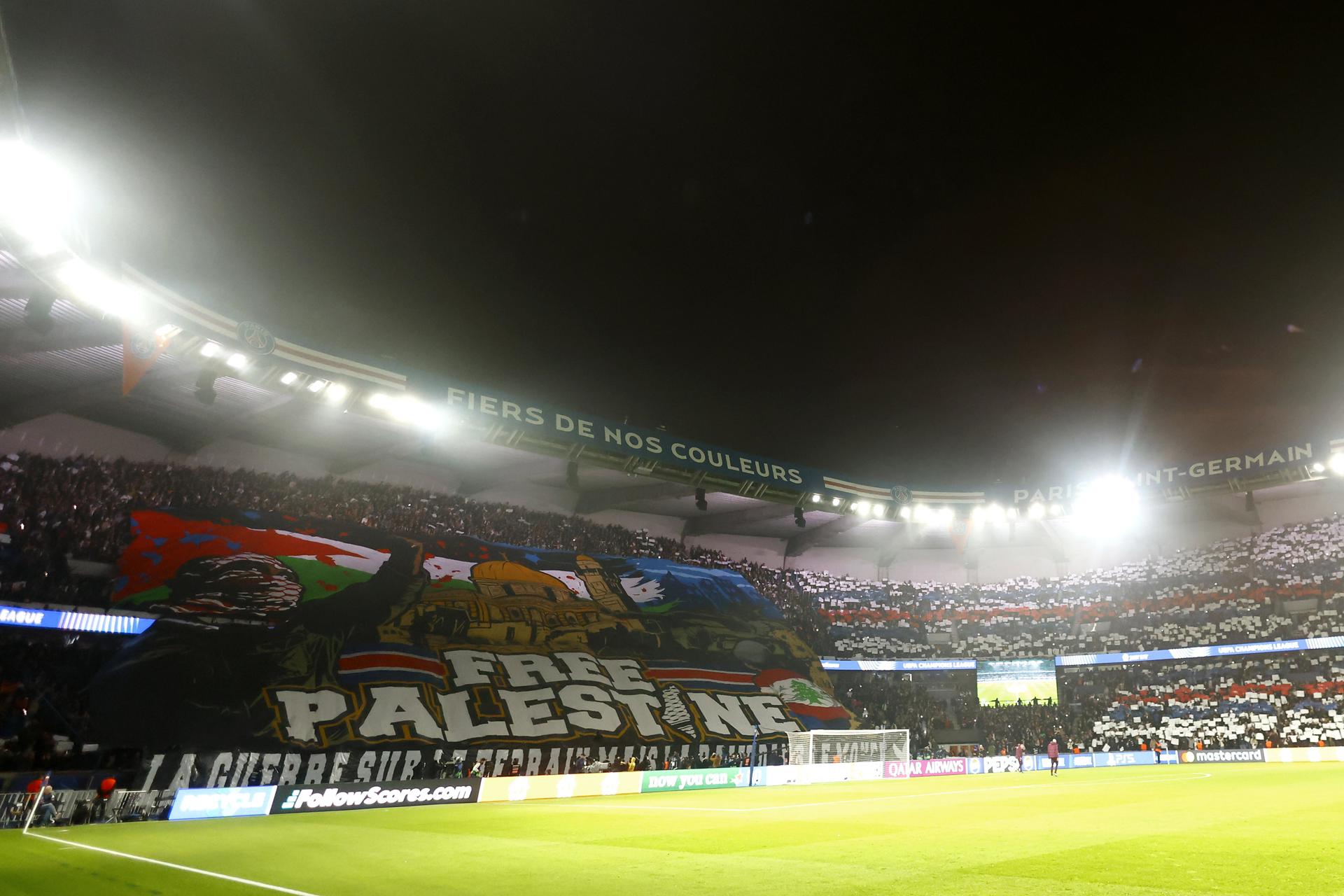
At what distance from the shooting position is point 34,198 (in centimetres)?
1773

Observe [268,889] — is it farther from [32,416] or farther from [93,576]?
[32,416]

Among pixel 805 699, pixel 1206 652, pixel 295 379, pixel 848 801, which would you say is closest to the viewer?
pixel 848 801

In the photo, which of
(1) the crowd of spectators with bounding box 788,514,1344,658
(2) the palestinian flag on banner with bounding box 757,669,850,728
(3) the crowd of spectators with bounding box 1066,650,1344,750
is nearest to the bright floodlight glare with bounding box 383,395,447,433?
(2) the palestinian flag on banner with bounding box 757,669,850,728

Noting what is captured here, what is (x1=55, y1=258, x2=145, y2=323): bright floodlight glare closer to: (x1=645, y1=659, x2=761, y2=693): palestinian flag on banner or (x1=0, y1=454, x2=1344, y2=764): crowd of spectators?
(x1=0, y1=454, x2=1344, y2=764): crowd of spectators

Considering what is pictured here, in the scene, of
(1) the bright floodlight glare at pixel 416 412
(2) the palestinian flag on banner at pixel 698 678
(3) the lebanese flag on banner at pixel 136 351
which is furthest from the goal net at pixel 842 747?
(3) the lebanese flag on banner at pixel 136 351

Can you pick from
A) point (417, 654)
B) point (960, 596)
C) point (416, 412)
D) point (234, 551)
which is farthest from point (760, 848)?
point (960, 596)

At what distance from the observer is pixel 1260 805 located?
56.4 feet

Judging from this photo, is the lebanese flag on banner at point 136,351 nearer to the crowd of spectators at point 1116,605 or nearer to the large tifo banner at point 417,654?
the large tifo banner at point 417,654

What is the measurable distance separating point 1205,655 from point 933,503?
18.0m

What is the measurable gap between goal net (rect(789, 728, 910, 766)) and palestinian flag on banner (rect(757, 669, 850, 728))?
409 cm

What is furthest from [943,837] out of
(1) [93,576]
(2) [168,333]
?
(1) [93,576]

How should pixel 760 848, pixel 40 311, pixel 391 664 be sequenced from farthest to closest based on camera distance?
pixel 391 664, pixel 40 311, pixel 760 848

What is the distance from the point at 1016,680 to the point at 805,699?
18.0 m

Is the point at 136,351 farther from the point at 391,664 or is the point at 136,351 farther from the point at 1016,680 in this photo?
the point at 1016,680
